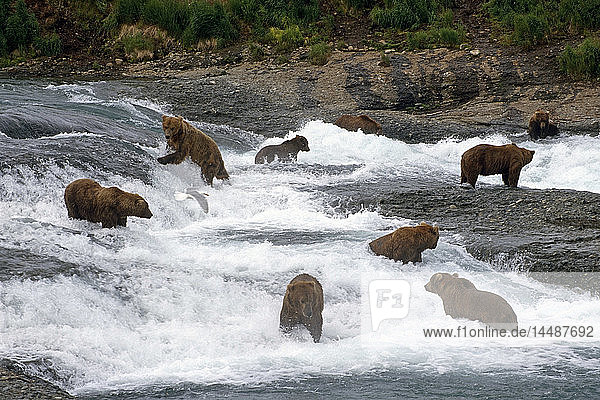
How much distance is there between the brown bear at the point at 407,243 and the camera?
8.29 meters

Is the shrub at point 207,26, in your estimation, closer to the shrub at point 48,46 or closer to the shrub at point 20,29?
the shrub at point 48,46

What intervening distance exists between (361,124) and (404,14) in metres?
9.34

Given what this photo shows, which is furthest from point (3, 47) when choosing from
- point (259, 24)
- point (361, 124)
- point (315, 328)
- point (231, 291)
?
point (315, 328)

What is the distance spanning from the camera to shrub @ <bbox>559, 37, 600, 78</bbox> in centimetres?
1866

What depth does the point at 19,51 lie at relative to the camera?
23.7 m

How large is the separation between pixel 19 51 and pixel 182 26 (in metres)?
4.94

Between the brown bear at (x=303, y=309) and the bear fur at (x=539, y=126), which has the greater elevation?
the bear fur at (x=539, y=126)

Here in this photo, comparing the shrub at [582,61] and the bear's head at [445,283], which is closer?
the bear's head at [445,283]

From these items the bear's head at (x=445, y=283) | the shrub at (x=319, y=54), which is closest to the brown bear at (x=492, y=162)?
the bear's head at (x=445, y=283)

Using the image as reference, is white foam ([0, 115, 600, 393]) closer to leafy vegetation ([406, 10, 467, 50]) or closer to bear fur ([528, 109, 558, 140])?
bear fur ([528, 109, 558, 140])

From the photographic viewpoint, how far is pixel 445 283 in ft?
23.8

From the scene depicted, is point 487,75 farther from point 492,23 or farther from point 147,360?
point 147,360

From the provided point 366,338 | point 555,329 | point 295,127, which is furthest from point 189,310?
point 295,127

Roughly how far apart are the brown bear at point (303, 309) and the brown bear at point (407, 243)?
1.89m
